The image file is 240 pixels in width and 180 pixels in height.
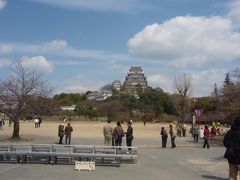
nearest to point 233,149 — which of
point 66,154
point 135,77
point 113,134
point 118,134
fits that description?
point 66,154

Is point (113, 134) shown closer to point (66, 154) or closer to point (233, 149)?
point (66, 154)

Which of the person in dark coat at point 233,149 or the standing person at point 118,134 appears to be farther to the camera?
the standing person at point 118,134

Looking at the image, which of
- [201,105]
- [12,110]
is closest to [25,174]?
[12,110]

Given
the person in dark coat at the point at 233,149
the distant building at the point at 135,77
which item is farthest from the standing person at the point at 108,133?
the distant building at the point at 135,77

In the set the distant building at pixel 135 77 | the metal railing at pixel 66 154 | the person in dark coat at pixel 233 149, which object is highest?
the distant building at pixel 135 77

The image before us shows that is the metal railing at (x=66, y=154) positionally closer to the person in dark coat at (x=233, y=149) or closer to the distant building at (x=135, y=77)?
the person in dark coat at (x=233, y=149)

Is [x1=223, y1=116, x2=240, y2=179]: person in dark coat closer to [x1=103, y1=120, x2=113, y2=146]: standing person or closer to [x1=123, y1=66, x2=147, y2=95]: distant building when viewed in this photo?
[x1=103, y1=120, x2=113, y2=146]: standing person

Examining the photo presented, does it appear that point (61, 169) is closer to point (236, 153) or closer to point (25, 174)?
point (25, 174)

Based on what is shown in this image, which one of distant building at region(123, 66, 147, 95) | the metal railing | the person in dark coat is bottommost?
the metal railing

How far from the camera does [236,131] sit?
10.6 m

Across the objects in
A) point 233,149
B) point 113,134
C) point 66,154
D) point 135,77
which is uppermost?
point 135,77

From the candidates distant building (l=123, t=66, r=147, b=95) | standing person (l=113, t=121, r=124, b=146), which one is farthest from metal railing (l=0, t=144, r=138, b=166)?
distant building (l=123, t=66, r=147, b=95)

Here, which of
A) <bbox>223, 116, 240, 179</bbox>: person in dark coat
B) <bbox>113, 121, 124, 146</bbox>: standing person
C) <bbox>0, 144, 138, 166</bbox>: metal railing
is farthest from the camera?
<bbox>113, 121, 124, 146</bbox>: standing person

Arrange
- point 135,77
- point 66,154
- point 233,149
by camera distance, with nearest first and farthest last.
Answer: point 233,149, point 66,154, point 135,77
